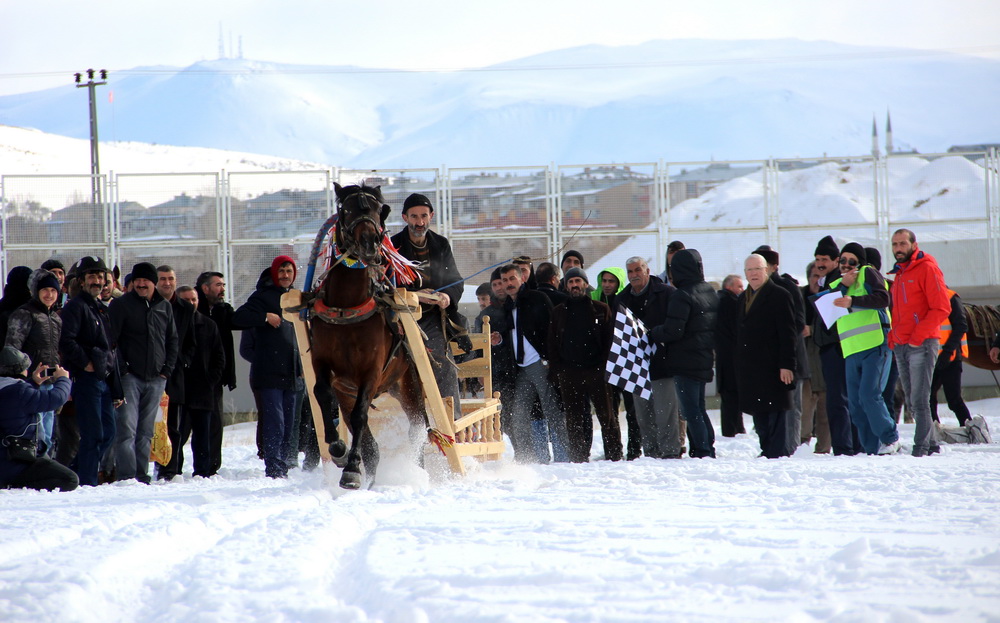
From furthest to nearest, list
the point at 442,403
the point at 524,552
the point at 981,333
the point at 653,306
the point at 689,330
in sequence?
the point at 981,333
the point at 653,306
the point at 689,330
the point at 442,403
the point at 524,552

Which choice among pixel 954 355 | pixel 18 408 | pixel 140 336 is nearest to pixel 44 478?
pixel 18 408

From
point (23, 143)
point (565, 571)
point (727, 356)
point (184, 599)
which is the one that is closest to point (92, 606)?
point (184, 599)

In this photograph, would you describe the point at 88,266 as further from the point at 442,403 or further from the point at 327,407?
the point at 442,403

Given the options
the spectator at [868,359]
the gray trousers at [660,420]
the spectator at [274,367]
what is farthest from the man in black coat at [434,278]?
the spectator at [868,359]

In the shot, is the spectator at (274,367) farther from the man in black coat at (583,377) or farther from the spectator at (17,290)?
the man in black coat at (583,377)

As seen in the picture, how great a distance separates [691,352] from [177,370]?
475cm

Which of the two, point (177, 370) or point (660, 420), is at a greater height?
point (177, 370)

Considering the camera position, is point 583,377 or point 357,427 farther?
point 583,377

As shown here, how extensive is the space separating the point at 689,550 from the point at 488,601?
111 centimetres

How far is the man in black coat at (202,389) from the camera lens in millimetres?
9227

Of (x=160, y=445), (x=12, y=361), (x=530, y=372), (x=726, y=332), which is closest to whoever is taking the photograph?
(x=12, y=361)

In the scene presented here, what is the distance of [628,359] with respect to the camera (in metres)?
9.16

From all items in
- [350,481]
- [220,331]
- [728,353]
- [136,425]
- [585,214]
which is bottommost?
[350,481]

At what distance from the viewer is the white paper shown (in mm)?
8906
